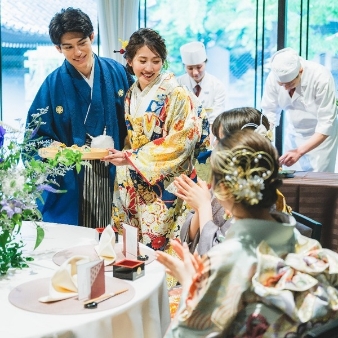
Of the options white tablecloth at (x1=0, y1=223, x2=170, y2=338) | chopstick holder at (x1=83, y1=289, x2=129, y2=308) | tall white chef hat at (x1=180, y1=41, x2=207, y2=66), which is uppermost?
tall white chef hat at (x1=180, y1=41, x2=207, y2=66)

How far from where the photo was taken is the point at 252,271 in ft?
4.42

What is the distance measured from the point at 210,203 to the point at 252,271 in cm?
71

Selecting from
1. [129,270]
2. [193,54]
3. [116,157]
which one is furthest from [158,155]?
[193,54]

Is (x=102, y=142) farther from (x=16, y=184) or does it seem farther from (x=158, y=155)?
(x=16, y=184)

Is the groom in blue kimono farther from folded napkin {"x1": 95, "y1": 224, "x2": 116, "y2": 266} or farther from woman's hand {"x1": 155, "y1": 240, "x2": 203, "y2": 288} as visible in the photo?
woman's hand {"x1": 155, "y1": 240, "x2": 203, "y2": 288}

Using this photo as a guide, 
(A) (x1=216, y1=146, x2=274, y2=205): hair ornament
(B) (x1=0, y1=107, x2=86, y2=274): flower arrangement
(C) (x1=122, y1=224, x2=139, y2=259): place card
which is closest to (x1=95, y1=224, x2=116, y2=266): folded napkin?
(C) (x1=122, y1=224, x2=139, y2=259): place card

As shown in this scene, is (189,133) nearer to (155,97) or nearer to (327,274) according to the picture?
(155,97)

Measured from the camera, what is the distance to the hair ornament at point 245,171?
4.48 ft

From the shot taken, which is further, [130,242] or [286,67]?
[286,67]

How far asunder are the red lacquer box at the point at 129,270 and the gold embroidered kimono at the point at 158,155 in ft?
3.34

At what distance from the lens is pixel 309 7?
6.03 metres

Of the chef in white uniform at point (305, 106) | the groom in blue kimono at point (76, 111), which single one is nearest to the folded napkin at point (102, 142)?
the groom in blue kimono at point (76, 111)

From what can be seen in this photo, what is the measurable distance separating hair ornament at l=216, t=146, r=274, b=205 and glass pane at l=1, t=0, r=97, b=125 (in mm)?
5358

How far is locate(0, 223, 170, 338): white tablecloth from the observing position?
148 cm
